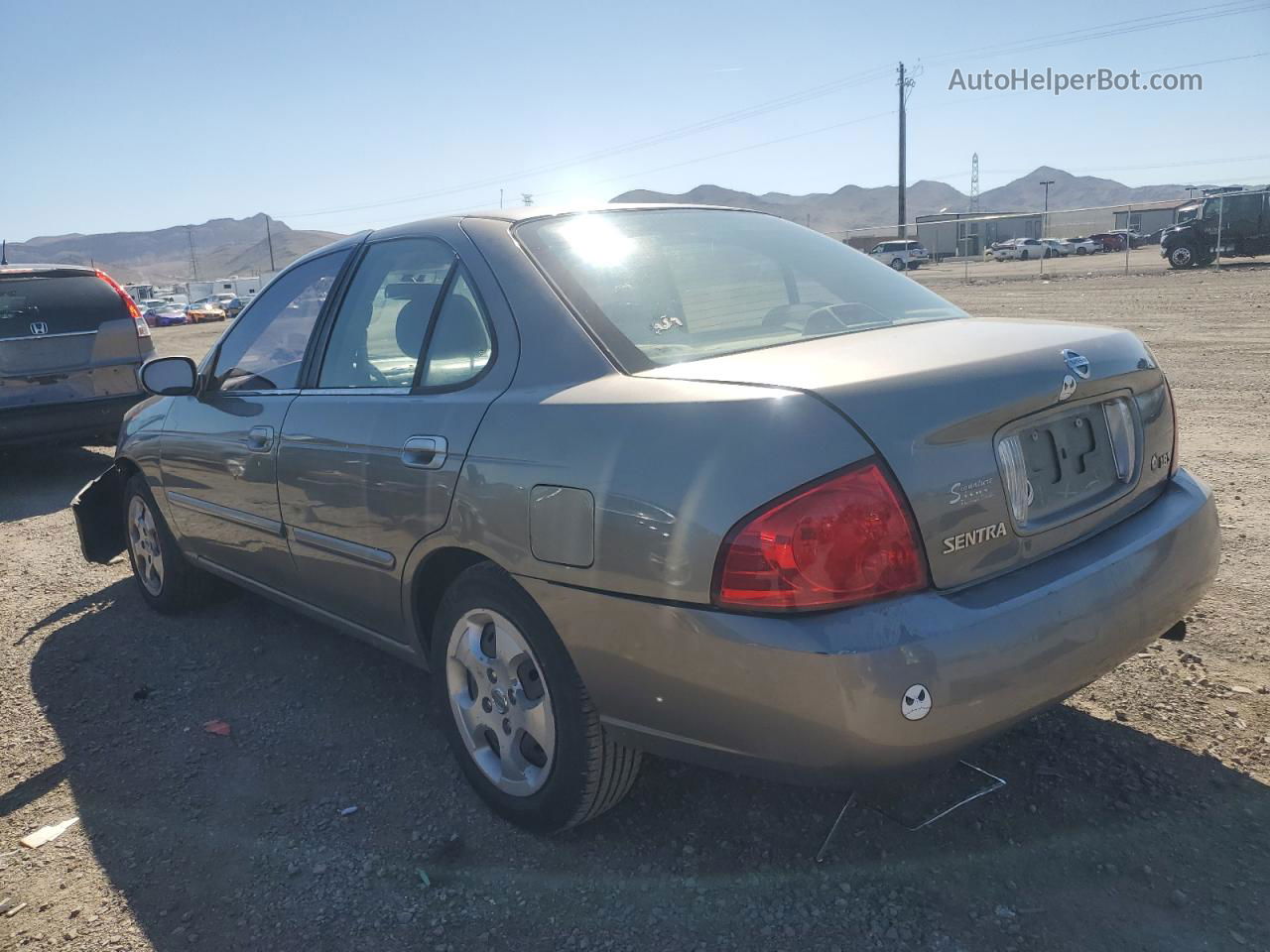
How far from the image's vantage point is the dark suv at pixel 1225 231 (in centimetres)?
2594

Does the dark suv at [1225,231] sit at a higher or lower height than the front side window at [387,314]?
higher

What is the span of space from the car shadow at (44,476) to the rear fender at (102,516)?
2369mm

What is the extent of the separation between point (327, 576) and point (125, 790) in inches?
36.4

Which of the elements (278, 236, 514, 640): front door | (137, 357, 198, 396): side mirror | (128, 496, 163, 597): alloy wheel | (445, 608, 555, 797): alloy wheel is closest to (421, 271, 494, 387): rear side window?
(278, 236, 514, 640): front door

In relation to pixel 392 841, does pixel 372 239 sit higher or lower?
higher

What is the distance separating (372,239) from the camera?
3412 mm

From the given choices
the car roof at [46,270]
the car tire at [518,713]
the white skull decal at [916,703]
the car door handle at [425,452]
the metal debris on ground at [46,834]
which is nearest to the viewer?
the white skull decal at [916,703]

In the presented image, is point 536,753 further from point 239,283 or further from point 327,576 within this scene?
point 239,283

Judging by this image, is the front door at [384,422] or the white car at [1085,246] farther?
the white car at [1085,246]

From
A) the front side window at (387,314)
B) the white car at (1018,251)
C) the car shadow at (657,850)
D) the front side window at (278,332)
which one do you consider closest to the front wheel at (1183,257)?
the white car at (1018,251)

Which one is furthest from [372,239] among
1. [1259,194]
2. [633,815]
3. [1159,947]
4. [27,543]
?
[1259,194]

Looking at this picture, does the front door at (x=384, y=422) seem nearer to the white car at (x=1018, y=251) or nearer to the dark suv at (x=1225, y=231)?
the dark suv at (x=1225, y=231)

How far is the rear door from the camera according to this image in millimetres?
7504

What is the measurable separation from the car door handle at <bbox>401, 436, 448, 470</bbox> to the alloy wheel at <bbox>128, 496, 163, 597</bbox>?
2.44m
